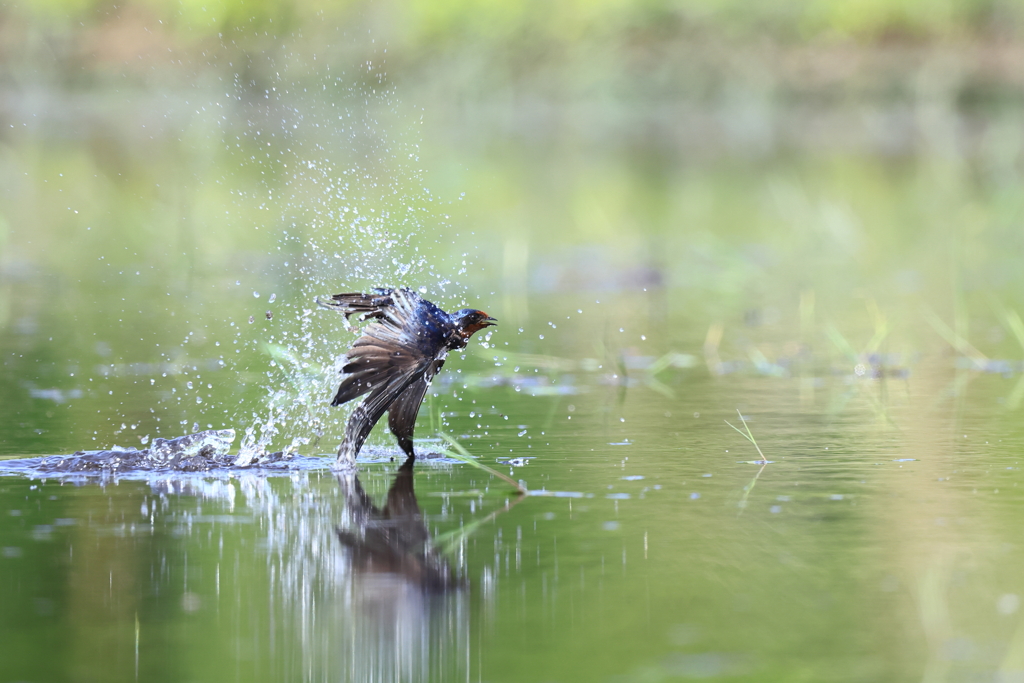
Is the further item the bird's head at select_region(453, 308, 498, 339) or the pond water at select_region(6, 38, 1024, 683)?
the bird's head at select_region(453, 308, 498, 339)

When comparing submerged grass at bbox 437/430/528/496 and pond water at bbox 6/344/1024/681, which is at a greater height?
submerged grass at bbox 437/430/528/496

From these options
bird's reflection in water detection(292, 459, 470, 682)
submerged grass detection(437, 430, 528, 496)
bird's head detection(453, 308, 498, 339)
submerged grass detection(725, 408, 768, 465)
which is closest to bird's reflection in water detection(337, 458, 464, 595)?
bird's reflection in water detection(292, 459, 470, 682)

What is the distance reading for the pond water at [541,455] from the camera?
14.7ft

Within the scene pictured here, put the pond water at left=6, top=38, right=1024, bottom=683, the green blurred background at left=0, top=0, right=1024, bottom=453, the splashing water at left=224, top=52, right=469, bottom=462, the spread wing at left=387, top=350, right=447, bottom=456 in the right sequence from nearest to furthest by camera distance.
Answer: the pond water at left=6, top=38, right=1024, bottom=683 → the spread wing at left=387, top=350, right=447, bottom=456 → the splashing water at left=224, top=52, right=469, bottom=462 → the green blurred background at left=0, top=0, right=1024, bottom=453

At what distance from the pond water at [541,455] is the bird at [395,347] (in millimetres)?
333

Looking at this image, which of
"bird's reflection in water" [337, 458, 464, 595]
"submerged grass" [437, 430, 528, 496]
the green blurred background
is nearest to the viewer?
"bird's reflection in water" [337, 458, 464, 595]

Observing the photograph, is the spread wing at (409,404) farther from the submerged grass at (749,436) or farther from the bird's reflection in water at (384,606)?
the submerged grass at (749,436)

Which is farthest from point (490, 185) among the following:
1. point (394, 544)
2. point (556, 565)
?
point (556, 565)

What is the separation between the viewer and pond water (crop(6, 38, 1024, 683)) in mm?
4484

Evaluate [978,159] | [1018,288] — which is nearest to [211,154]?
[978,159]

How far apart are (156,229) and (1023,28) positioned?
37.8m

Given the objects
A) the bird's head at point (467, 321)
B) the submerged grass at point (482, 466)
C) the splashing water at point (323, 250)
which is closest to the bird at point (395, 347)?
the bird's head at point (467, 321)

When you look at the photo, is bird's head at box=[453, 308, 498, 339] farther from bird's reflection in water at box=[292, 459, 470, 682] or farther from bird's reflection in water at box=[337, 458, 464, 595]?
bird's reflection in water at box=[292, 459, 470, 682]

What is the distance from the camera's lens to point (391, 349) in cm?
658
